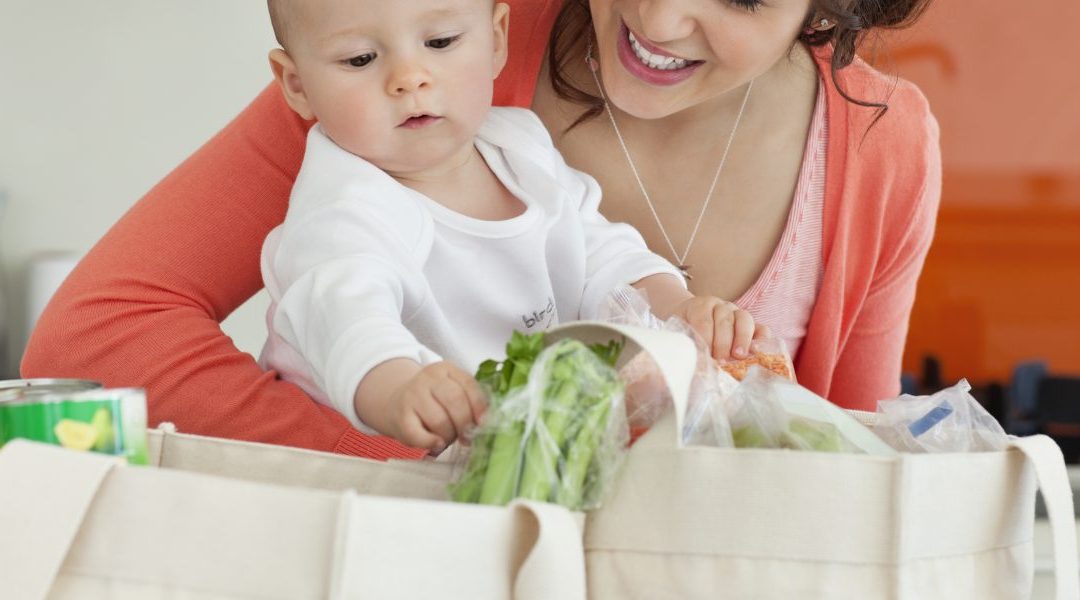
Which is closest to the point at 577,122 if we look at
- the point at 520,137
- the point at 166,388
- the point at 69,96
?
the point at 520,137

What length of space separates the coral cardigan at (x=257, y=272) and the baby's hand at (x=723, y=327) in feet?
0.93

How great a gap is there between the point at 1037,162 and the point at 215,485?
2374 mm

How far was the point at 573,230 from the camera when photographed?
1.17 metres

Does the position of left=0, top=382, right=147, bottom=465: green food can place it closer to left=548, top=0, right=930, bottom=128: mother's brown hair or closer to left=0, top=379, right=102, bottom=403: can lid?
left=0, top=379, right=102, bottom=403: can lid

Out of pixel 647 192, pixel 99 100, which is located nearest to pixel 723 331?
pixel 647 192

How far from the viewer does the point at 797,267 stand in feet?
4.40

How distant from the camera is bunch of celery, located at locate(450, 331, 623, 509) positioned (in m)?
0.71

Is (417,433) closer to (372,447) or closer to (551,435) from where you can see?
(551,435)

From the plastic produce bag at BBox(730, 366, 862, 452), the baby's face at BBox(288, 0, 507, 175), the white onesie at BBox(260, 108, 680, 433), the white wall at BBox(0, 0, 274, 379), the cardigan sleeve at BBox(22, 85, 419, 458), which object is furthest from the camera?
the white wall at BBox(0, 0, 274, 379)

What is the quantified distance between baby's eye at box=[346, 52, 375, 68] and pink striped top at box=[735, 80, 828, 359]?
20.3 inches

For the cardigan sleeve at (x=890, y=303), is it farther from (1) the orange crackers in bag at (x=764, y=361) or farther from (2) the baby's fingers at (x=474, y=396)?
(2) the baby's fingers at (x=474, y=396)

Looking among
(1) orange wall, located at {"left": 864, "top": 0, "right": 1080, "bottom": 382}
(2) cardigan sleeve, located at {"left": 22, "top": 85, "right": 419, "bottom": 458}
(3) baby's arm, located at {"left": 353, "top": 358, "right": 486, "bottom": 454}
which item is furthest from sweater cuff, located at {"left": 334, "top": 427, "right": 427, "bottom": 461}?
(1) orange wall, located at {"left": 864, "top": 0, "right": 1080, "bottom": 382}

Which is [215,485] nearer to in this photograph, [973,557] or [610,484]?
[610,484]

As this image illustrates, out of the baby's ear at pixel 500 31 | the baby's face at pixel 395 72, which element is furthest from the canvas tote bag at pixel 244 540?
the baby's ear at pixel 500 31
